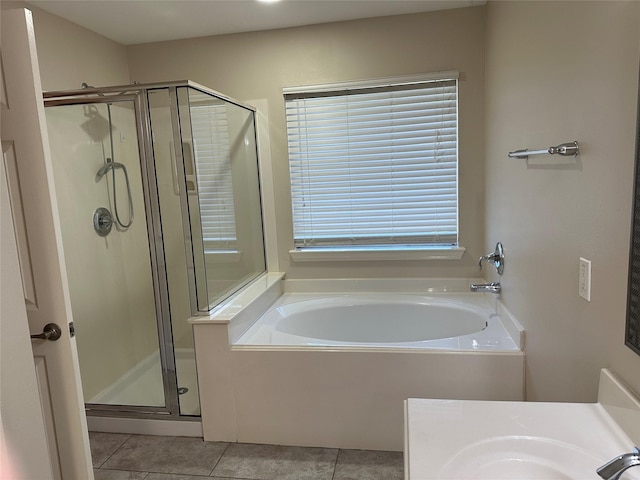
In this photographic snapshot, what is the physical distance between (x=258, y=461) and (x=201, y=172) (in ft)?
5.15

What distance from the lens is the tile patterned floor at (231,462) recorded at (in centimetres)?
208

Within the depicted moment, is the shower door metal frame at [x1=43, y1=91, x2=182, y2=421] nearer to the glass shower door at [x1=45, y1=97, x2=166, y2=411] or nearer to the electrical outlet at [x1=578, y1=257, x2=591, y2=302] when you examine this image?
the glass shower door at [x1=45, y1=97, x2=166, y2=411]

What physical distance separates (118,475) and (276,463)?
773 millimetres

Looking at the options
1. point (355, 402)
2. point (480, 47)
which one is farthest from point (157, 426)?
point (480, 47)

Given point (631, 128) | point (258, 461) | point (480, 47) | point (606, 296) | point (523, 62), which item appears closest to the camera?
point (631, 128)

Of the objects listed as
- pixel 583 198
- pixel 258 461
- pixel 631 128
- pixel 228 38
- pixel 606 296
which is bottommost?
pixel 258 461

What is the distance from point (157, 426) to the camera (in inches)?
97.3

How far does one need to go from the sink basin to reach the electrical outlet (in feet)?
1.54

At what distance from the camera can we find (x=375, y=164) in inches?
120

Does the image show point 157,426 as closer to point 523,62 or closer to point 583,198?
point 583,198

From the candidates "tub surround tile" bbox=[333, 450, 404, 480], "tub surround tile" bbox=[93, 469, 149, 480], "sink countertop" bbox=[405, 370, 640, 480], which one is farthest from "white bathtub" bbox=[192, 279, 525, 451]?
"sink countertop" bbox=[405, 370, 640, 480]

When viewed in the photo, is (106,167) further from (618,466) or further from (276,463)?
(618,466)

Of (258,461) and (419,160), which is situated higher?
(419,160)

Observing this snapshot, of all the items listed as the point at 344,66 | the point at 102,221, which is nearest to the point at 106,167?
the point at 102,221
